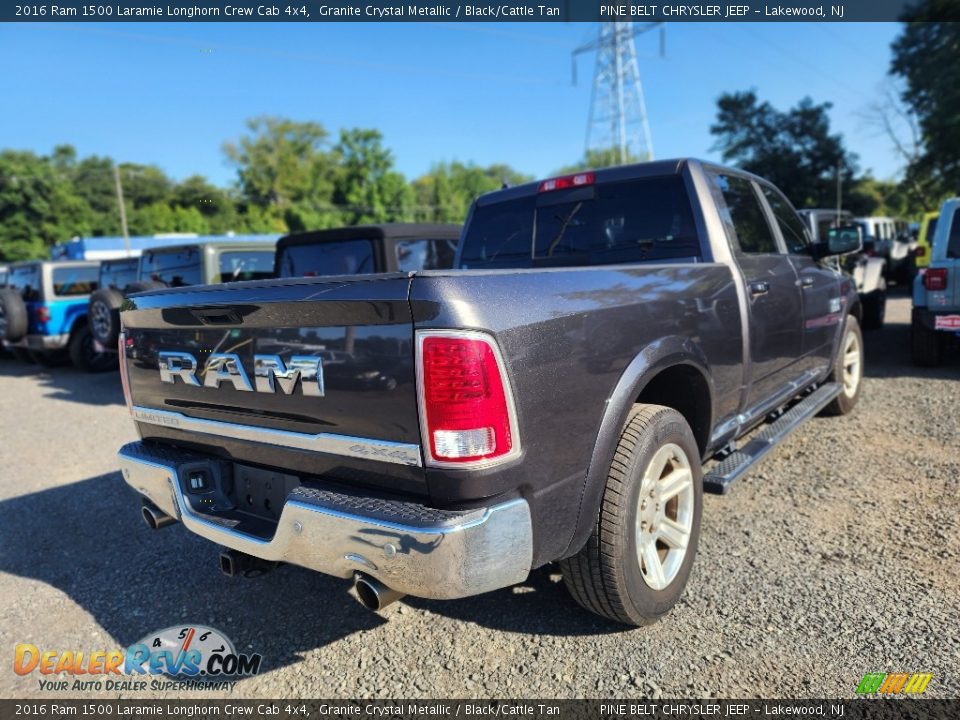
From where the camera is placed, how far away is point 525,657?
7.84 feet

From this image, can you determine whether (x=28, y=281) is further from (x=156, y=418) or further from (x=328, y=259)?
(x=156, y=418)

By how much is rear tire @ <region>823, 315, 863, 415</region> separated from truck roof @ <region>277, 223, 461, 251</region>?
3804 millimetres

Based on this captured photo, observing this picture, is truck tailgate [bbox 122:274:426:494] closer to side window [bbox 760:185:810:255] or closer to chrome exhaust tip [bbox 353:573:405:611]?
chrome exhaust tip [bbox 353:573:405:611]

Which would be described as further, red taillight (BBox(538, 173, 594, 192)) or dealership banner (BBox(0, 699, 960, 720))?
red taillight (BBox(538, 173, 594, 192))

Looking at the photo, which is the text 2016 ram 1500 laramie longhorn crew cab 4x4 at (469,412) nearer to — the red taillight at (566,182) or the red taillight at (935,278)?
the red taillight at (566,182)

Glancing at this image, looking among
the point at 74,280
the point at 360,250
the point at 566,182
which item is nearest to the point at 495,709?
the point at 566,182

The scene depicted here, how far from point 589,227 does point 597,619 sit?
2084 mm

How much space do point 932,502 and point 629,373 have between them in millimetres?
2503

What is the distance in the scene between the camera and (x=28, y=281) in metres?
10.9

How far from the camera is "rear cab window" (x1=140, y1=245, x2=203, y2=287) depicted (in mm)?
Answer: 7793

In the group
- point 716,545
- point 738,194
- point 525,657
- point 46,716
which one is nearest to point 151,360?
point 46,716

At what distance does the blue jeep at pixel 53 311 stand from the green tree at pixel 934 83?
26821 millimetres

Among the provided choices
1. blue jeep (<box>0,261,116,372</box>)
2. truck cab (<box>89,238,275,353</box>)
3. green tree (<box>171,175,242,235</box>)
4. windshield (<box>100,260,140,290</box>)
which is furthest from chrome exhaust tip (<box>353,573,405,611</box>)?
green tree (<box>171,175,242,235</box>)

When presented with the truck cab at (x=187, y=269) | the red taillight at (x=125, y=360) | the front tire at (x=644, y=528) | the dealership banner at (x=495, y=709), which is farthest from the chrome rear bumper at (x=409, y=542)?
the truck cab at (x=187, y=269)
